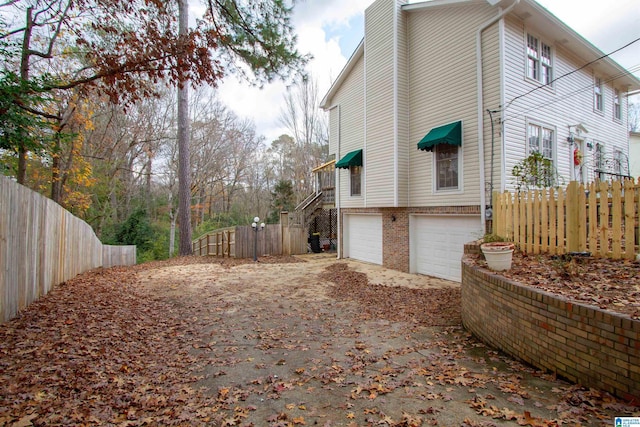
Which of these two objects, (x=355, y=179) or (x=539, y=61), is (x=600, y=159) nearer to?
(x=539, y=61)

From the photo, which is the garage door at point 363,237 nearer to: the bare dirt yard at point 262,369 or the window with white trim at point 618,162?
the bare dirt yard at point 262,369

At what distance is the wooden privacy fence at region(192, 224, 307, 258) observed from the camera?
14.3 metres

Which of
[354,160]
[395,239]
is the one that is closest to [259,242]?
[354,160]

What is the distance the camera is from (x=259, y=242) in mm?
14562

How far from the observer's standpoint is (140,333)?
4.78 m

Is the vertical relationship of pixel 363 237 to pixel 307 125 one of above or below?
below

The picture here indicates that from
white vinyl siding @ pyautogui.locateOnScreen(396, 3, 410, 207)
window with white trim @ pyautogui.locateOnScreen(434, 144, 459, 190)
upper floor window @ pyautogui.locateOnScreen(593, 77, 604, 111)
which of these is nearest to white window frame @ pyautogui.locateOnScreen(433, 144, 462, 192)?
window with white trim @ pyautogui.locateOnScreen(434, 144, 459, 190)

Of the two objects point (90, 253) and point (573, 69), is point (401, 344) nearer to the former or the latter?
point (90, 253)

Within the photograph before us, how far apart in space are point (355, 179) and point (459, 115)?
494 cm

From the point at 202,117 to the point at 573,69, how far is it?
19.0 metres

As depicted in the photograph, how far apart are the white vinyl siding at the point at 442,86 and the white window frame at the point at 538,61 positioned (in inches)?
56.5

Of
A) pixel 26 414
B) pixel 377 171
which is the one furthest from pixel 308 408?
pixel 377 171

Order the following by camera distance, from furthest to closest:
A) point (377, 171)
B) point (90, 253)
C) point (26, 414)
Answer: point (377, 171), point (90, 253), point (26, 414)

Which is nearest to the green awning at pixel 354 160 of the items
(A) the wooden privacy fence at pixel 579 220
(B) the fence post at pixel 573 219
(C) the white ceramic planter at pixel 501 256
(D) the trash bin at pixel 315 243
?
(D) the trash bin at pixel 315 243
